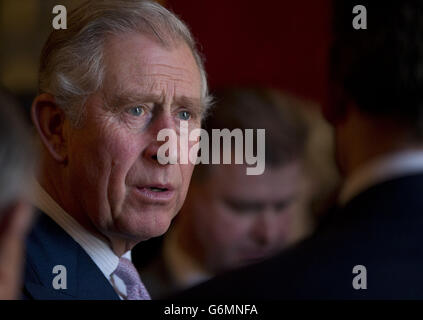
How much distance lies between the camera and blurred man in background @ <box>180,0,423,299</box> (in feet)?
3.76

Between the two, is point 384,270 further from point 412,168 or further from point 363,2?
point 363,2

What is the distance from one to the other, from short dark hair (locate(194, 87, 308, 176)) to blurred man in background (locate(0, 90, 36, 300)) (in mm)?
1007

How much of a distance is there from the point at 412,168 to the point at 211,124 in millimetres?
605

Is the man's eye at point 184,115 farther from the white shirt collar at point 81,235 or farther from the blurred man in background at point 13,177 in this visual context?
the blurred man in background at point 13,177

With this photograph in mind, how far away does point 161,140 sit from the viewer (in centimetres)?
131

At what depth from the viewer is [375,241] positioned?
115 centimetres

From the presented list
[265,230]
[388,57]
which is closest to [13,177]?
[388,57]

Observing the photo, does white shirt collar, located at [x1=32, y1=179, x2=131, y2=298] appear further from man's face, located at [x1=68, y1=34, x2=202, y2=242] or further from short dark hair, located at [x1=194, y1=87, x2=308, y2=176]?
short dark hair, located at [x1=194, y1=87, x2=308, y2=176]

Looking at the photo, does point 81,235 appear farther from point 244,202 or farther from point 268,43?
point 268,43

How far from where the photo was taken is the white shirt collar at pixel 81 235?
1.29 m

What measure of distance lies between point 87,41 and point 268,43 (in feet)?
2.96

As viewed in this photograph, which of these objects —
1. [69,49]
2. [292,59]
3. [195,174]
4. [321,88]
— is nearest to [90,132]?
[69,49]

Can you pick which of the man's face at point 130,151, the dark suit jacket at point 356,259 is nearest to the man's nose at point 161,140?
the man's face at point 130,151
